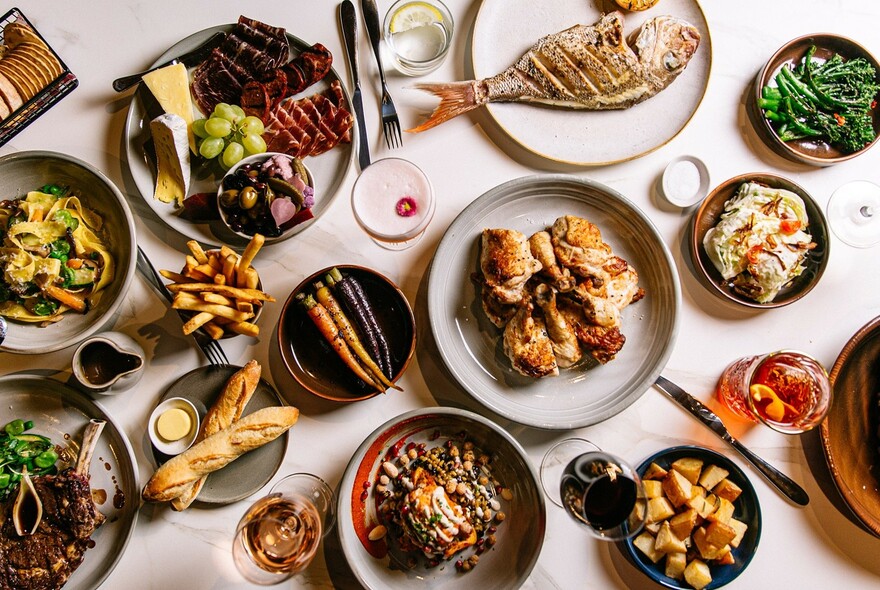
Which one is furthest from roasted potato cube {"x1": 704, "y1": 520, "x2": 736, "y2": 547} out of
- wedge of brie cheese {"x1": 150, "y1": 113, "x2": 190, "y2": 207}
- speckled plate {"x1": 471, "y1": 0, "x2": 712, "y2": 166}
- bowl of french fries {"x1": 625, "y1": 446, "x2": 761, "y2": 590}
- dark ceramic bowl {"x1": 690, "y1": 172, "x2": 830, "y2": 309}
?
wedge of brie cheese {"x1": 150, "y1": 113, "x2": 190, "y2": 207}

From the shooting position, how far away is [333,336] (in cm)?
221

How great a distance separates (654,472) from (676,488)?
0.30ft

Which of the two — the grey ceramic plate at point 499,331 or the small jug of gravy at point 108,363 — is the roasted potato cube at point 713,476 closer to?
the grey ceramic plate at point 499,331

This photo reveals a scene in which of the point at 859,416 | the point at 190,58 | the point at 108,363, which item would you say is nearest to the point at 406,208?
the point at 190,58

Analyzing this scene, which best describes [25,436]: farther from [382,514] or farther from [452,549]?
[452,549]

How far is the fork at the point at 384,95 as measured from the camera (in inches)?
94.6

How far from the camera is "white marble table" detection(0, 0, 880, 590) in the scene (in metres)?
2.32

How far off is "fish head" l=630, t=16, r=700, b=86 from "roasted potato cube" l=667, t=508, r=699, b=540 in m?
1.64

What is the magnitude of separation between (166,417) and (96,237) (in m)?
0.72

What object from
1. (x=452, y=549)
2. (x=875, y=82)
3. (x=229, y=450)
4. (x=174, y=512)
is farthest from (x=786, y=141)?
(x=174, y=512)

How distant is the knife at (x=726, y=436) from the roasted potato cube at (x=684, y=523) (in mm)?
335

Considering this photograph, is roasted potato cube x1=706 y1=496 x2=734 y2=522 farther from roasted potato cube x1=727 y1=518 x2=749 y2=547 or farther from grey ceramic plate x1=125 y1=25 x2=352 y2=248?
grey ceramic plate x1=125 y1=25 x2=352 y2=248

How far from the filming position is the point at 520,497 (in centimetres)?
229

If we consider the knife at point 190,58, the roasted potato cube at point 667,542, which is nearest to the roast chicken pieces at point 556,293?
the roasted potato cube at point 667,542
